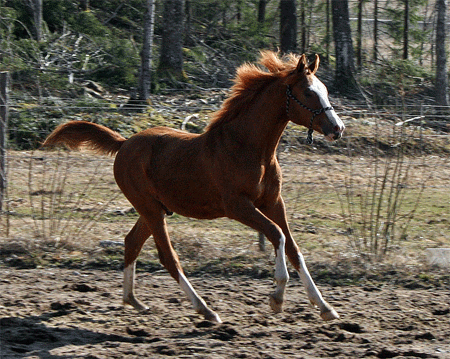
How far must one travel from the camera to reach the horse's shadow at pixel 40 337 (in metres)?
4.90

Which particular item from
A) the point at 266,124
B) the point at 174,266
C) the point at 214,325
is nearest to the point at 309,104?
the point at 266,124

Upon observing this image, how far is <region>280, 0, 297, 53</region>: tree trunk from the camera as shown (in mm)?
21203

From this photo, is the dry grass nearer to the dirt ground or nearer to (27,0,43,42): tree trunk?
the dirt ground

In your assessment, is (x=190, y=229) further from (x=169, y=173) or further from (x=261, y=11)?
(x=261, y=11)

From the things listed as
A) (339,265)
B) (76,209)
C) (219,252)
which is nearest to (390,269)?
(339,265)

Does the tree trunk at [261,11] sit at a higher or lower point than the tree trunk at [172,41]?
higher

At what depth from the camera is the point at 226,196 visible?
219 inches

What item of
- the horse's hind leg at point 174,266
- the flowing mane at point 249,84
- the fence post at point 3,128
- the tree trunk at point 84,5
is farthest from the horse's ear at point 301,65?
the tree trunk at point 84,5

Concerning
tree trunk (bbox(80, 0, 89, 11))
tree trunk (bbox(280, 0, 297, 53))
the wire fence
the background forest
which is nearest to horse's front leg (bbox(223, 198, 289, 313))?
the wire fence

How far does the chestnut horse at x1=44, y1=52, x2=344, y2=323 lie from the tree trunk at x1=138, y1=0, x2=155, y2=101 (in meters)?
8.62

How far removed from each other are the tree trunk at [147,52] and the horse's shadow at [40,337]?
10.1m

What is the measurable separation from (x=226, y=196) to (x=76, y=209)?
4.61m

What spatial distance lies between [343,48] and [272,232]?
49.2ft

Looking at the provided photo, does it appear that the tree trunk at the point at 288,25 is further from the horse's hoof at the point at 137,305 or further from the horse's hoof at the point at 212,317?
the horse's hoof at the point at 212,317
